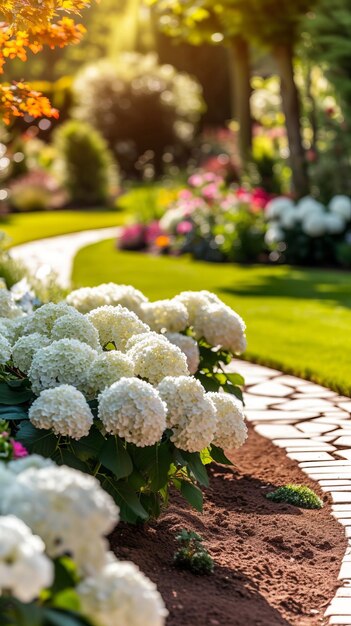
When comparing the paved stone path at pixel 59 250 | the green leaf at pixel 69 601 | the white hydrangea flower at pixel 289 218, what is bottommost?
the paved stone path at pixel 59 250

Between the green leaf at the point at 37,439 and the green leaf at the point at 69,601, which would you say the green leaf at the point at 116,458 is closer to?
the green leaf at the point at 37,439

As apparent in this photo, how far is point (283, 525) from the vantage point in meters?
4.46

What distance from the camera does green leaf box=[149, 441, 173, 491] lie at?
3738 millimetres

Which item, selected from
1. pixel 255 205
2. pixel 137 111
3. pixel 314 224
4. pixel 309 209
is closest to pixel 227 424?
pixel 314 224

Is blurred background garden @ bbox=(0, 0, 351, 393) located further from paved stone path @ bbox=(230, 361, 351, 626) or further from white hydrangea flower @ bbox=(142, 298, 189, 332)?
white hydrangea flower @ bbox=(142, 298, 189, 332)

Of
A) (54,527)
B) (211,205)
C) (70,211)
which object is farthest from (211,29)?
(54,527)

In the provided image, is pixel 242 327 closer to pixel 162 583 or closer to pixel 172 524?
pixel 172 524

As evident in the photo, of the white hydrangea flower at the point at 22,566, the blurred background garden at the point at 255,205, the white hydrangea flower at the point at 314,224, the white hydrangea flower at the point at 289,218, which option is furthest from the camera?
the white hydrangea flower at the point at 289,218

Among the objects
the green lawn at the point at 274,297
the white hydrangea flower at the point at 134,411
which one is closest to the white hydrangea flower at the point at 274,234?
the green lawn at the point at 274,297

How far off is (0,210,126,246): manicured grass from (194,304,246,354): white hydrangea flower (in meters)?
12.7

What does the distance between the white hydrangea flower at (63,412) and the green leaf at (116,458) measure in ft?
0.49

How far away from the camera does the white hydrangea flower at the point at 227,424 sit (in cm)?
423

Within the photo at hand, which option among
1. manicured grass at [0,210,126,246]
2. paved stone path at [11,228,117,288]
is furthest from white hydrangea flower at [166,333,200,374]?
manicured grass at [0,210,126,246]

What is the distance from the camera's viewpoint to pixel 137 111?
30.1 m
